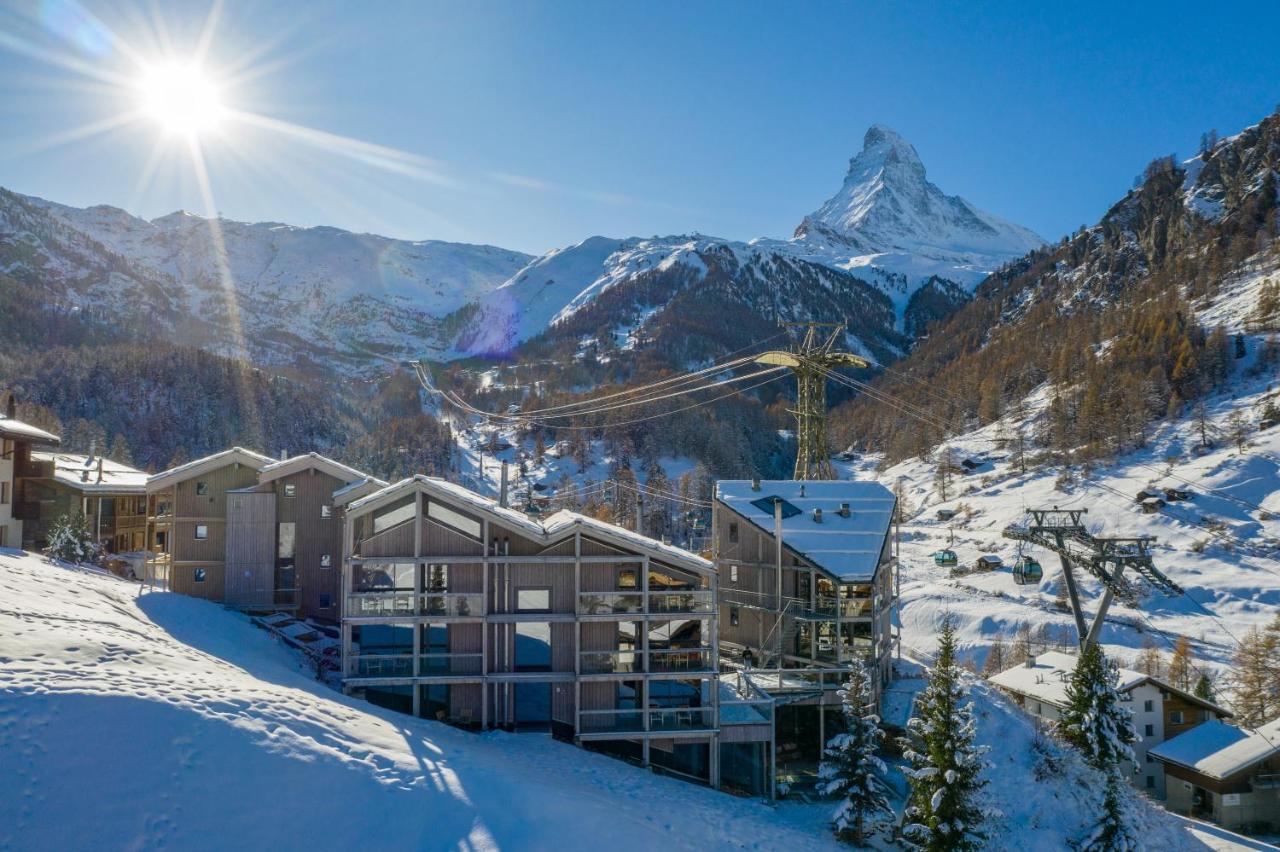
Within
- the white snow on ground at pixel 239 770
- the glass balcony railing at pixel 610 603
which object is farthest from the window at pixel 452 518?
the white snow on ground at pixel 239 770

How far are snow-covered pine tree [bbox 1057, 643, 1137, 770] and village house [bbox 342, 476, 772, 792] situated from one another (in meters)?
10.4

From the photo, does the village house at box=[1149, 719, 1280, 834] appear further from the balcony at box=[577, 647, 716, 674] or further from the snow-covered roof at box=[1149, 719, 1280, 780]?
the balcony at box=[577, 647, 716, 674]

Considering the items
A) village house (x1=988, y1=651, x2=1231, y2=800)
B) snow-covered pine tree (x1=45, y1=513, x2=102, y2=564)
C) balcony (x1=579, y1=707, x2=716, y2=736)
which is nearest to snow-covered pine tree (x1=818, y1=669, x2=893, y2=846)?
balcony (x1=579, y1=707, x2=716, y2=736)

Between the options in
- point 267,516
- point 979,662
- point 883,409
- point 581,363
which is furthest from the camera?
point 581,363

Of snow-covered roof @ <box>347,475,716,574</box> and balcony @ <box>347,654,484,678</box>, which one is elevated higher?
snow-covered roof @ <box>347,475,716,574</box>

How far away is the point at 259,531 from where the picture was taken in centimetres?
2823

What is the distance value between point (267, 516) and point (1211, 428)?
10356 centimetres

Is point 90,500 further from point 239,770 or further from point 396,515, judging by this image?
point 239,770

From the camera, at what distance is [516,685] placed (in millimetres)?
22047

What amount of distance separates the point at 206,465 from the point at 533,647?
15908 mm

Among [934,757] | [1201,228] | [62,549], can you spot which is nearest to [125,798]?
[934,757]

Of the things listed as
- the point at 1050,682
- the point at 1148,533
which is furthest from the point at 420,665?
the point at 1148,533

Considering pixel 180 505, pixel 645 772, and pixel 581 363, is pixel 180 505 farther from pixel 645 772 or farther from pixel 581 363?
pixel 581 363

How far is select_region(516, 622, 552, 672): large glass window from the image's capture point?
71.7ft
